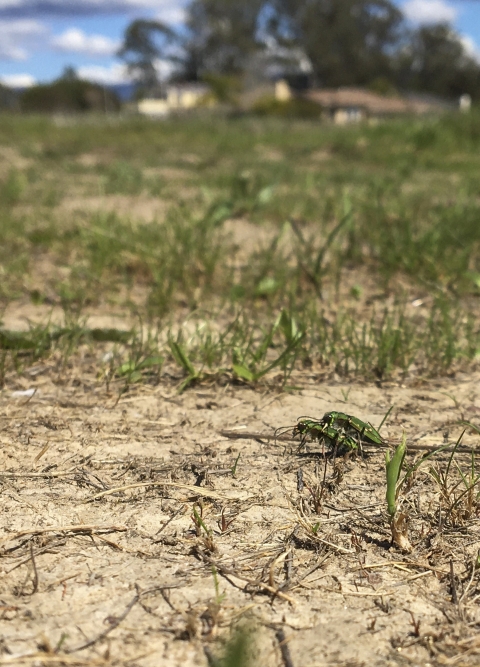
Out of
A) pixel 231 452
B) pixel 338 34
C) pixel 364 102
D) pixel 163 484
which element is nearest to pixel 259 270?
pixel 231 452

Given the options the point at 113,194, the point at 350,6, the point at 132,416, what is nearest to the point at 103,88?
the point at 350,6

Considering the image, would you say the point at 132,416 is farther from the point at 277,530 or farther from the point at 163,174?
the point at 163,174

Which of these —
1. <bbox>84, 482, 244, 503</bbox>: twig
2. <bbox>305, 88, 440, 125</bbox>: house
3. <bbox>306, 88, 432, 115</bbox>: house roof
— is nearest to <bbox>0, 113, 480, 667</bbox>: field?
<bbox>84, 482, 244, 503</bbox>: twig

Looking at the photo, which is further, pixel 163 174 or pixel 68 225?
pixel 163 174

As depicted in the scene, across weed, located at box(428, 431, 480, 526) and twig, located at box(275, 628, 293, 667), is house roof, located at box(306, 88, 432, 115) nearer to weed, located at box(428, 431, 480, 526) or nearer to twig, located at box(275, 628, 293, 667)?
weed, located at box(428, 431, 480, 526)

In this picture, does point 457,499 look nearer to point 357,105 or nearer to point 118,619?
point 118,619
